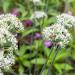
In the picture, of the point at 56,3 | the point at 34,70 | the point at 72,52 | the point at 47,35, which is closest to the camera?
the point at 47,35

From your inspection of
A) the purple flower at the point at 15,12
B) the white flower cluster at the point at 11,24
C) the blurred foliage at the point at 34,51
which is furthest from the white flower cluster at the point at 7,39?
the purple flower at the point at 15,12

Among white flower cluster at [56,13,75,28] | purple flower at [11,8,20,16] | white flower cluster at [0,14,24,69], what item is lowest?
white flower cluster at [0,14,24,69]

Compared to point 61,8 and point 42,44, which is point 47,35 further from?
point 61,8

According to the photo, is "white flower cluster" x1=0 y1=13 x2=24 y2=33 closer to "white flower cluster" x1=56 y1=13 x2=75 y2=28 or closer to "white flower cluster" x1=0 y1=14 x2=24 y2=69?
"white flower cluster" x1=0 y1=14 x2=24 y2=69

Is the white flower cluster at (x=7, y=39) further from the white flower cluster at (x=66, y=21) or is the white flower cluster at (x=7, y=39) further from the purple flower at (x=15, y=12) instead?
the purple flower at (x=15, y=12)

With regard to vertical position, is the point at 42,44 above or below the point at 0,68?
above

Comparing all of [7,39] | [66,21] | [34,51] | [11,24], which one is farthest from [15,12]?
[7,39]

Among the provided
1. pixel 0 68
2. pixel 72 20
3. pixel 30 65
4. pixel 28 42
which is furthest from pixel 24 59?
pixel 0 68

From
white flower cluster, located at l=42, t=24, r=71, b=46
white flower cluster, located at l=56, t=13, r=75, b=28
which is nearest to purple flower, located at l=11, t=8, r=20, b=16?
white flower cluster, located at l=56, t=13, r=75, b=28
